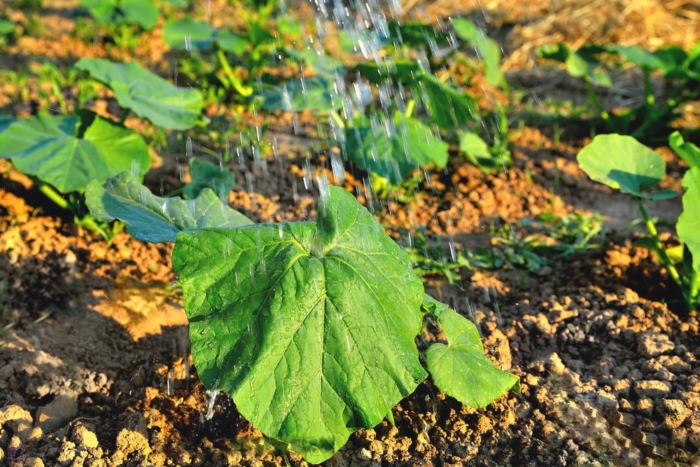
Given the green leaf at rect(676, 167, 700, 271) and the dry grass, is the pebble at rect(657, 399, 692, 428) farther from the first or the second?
the dry grass

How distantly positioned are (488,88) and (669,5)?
2.14 m

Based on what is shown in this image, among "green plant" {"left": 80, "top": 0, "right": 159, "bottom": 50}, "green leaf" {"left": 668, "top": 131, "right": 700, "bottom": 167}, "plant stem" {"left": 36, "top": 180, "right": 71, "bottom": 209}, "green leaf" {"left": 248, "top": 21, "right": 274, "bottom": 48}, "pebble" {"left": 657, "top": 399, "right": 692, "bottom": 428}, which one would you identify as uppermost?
"green leaf" {"left": 668, "top": 131, "right": 700, "bottom": 167}

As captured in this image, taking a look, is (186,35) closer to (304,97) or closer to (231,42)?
(231,42)

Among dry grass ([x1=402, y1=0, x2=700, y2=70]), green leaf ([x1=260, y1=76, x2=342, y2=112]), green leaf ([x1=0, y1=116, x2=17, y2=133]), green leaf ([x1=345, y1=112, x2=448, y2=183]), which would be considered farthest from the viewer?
dry grass ([x1=402, y1=0, x2=700, y2=70])

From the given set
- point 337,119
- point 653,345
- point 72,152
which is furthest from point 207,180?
point 653,345

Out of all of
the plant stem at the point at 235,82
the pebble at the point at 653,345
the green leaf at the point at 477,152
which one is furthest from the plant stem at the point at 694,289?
the plant stem at the point at 235,82

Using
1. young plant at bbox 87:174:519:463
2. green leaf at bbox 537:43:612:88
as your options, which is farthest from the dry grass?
young plant at bbox 87:174:519:463

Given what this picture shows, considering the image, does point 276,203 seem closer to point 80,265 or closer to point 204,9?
point 80,265

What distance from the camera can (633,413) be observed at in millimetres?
2113

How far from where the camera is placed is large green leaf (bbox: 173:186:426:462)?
172 centimetres

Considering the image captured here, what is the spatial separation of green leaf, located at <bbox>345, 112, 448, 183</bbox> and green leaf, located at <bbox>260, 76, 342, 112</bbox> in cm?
22

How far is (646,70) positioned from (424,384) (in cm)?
254

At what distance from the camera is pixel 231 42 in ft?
12.6

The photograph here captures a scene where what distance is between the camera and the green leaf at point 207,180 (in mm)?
2865
